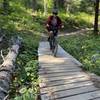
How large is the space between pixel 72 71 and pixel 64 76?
2.90 feet

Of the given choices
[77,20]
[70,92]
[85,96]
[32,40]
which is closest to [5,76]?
[70,92]

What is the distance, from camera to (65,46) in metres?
18.4

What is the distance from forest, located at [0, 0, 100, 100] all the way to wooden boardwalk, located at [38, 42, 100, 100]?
31 cm

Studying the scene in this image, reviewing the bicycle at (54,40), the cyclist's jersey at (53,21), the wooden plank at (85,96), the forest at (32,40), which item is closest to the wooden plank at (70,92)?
the wooden plank at (85,96)

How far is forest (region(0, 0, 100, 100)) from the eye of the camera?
31.6 feet

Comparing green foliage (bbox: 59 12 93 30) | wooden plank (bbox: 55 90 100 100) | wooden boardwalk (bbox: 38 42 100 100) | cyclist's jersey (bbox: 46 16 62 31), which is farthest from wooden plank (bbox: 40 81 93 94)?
green foliage (bbox: 59 12 93 30)

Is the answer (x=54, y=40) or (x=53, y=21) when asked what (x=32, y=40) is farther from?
(x=53, y=21)

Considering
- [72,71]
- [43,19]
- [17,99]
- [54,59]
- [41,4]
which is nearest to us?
[17,99]

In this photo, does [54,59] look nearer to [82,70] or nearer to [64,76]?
[82,70]

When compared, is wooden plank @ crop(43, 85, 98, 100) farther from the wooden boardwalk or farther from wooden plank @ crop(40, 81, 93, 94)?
wooden plank @ crop(40, 81, 93, 94)

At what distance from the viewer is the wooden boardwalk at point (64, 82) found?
7.87 metres

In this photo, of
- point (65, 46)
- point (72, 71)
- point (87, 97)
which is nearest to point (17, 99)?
point (87, 97)

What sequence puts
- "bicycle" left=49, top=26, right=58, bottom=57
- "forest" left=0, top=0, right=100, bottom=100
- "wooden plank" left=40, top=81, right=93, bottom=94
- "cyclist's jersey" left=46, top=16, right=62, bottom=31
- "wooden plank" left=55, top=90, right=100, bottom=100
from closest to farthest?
1. "wooden plank" left=55, top=90, right=100, bottom=100
2. "wooden plank" left=40, top=81, right=93, bottom=94
3. "forest" left=0, top=0, right=100, bottom=100
4. "cyclist's jersey" left=46, top=16, right=62, bottom=31
5. "bicycle" left=49, top=26, right=58, bottom=57

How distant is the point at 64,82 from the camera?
907cm
